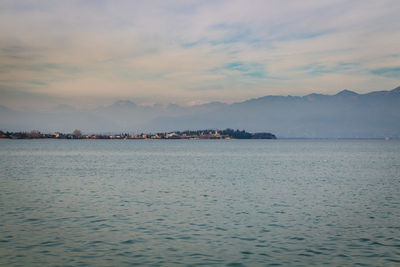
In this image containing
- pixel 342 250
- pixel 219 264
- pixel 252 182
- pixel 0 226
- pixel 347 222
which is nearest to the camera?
pixel 219 264

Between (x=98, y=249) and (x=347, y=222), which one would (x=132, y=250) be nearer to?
(x=98, y=249)

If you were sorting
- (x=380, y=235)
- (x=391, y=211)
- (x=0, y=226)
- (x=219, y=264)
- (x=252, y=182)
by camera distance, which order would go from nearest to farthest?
1. (x=219, y=264)
2. (x=380, y=235)
3. (x=0, y=226)
4. (x=391, y=211)
5. (x=252, y=182)

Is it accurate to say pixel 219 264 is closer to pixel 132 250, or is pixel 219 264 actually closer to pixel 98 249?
pixel 132 250

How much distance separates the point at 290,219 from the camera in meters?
29.2

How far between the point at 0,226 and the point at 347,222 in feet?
77.9

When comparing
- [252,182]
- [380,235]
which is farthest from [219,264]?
[252,182]

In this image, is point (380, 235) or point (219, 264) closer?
point (219, 264)

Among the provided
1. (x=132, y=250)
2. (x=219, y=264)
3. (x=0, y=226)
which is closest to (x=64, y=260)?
(x=132, y=250)

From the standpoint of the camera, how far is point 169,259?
19.8m

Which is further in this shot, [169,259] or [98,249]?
[98,249]

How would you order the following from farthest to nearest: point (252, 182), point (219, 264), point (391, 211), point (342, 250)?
point (252, 182) < point (391, 211) < point (342, 250) < point (219, 264)

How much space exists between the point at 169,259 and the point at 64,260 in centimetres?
513

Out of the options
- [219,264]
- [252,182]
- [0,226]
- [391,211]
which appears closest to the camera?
[219,264]

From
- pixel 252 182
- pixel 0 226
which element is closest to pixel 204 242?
pixel 0 226
